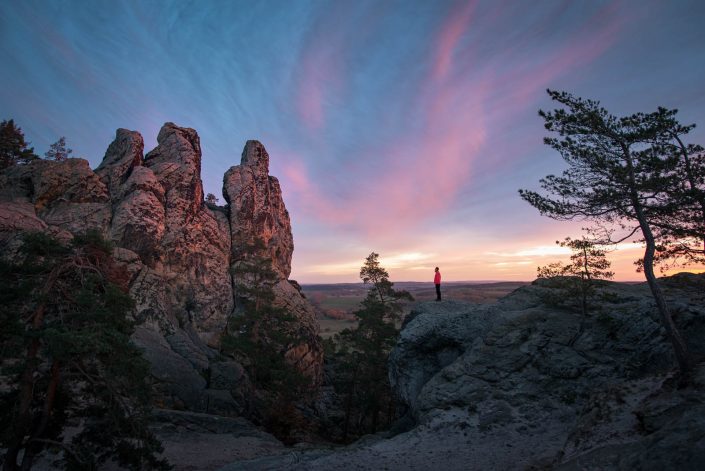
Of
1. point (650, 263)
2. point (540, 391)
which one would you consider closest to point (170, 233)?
point (540, 391)

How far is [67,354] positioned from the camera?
32.3 ft

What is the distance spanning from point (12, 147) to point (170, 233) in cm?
2766

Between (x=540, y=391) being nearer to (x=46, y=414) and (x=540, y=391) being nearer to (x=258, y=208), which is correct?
(x=46, y=414)

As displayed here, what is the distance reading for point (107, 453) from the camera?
37.8ft

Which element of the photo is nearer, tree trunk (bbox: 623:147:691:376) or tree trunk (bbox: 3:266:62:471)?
tree trunk (bbox: 3:266:62:471)

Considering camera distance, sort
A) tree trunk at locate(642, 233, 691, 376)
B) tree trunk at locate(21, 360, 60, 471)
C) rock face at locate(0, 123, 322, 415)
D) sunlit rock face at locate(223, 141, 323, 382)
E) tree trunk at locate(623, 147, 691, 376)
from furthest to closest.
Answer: sunlit rock face at locate(223, 141, 323, 382)
rock face at locate(0, 123, 322, 415)
tree trunk at locate(623, 147, 691, 376)
tree trunk at locate(642, 233, 691, 376)
tree trunk at locate(21, 360, 60, 471)

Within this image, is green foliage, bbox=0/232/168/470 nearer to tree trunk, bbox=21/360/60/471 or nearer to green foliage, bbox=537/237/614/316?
tree trunk, bbox=21/360/60/471

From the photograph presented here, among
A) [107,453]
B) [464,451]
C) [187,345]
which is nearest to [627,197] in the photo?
[464,451]

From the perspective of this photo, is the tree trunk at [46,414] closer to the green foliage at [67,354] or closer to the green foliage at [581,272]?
the green foliage at [67,354]

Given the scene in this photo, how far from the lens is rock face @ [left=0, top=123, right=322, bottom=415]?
1179 inches

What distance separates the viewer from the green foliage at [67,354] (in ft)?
32.2

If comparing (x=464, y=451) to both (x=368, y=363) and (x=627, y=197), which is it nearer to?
(x=627, y=197)

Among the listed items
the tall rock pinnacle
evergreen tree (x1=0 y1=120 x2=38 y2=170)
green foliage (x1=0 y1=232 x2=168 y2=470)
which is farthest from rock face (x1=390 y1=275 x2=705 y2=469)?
evergreen tree (x1=0 y1=120 x2=38 y2=170)

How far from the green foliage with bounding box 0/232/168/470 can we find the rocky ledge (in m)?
5.79
